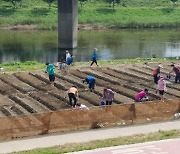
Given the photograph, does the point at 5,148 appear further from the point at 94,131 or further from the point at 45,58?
the point at 45,58

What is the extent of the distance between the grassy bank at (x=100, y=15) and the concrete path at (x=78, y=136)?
65597 mm

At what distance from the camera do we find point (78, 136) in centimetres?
1905

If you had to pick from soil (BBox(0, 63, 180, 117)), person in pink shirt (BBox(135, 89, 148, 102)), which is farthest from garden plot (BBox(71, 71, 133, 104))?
person in pink shirt (BBox(135, 89, 148, 102))

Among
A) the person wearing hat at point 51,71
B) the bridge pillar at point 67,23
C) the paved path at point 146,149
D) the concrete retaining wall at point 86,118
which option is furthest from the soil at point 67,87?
the bridge pillar at point 67,23

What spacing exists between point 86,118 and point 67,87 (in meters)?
9.51

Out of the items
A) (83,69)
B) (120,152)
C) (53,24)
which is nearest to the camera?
(120,152)

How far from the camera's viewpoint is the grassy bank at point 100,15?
3402 inches

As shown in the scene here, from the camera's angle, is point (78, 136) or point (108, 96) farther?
point (108, 96)

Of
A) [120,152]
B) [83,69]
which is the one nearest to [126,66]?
[83,69]

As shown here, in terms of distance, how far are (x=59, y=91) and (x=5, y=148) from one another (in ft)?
35.7

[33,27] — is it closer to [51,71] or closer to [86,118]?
[51,71]

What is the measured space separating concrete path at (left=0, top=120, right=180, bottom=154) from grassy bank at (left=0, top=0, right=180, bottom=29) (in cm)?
6560

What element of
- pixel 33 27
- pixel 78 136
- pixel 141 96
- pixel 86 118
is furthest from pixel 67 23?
pixel 78 136

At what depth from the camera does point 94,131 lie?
1975cm
